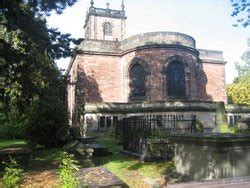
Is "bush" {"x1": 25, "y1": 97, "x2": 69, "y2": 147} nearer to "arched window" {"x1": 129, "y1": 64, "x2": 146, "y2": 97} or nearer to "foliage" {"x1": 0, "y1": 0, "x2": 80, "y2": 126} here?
"foliage" {"x1": 0, "y1": 0, "x2": 80, "y2": 126}

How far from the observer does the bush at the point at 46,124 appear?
14969 mm

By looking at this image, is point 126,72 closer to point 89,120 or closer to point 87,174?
point 89,120

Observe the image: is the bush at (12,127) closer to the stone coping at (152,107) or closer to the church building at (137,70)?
the church building at (137,70)

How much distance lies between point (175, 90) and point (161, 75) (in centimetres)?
209

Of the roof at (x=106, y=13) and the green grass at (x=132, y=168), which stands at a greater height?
the roof at (x=106, y=13)

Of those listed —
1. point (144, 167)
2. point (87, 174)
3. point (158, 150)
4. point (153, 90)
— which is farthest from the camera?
point (153, 90)

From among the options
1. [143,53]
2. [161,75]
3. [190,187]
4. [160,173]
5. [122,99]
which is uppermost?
[143,53]

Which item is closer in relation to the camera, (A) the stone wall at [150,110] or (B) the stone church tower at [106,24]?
(A) the stone wall at [150,110]

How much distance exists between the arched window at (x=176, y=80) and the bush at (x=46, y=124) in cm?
1458

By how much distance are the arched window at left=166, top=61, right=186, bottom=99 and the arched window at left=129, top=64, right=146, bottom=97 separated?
2367 mm

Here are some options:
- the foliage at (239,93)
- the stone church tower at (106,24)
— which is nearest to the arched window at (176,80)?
the foliage at (239,93)

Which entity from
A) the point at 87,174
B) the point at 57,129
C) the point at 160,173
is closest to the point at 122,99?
the point at 57,129

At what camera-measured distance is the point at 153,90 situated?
90.1ft

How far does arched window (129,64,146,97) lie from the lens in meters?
28.2
